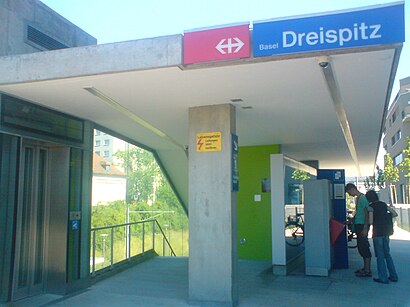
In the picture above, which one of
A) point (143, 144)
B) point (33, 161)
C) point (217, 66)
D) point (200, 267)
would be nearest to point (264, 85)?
point (217, 66)

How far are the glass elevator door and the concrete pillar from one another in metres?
2.55

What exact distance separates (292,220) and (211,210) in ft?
15.1

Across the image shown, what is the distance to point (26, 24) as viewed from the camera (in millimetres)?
6203

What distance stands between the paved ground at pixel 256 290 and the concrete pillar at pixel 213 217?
50 cm

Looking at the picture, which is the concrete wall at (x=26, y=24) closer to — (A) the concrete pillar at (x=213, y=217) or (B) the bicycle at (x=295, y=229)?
(A) the concrete pillar at (x=213, y=217)

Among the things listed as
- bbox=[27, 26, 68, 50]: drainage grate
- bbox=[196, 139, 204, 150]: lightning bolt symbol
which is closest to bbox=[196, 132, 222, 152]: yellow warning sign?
bbox=[196, 139, 204, 150]: lightning bolt symbol

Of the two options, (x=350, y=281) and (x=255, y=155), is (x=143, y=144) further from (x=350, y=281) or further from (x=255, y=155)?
(x=350, y=281)

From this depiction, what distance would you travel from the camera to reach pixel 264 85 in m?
5.40

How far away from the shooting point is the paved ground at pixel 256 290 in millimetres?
6418

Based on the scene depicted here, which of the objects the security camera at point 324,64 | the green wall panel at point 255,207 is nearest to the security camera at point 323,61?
the security camera at point 324,64

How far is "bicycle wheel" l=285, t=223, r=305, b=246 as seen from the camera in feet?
32.3

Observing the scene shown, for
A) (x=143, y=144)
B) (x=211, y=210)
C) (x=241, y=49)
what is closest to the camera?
(x=241, y=49)

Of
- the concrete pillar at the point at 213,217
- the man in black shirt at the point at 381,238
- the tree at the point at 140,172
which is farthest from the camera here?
the tree at the point at 140,172

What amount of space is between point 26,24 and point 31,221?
3046mm
